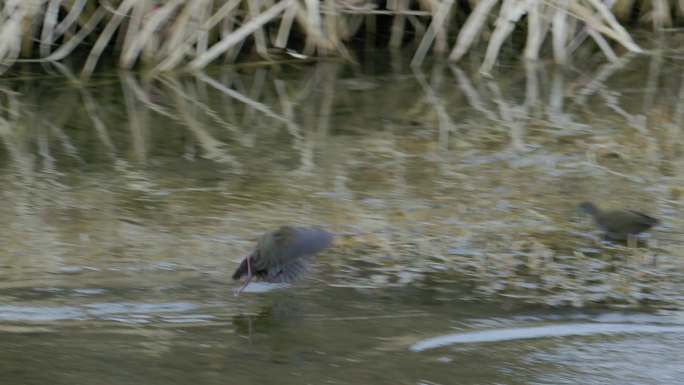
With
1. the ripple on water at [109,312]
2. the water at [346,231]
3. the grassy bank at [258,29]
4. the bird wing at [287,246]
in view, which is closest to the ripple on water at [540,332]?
the water at [346,231]

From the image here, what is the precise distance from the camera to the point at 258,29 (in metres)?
7.54

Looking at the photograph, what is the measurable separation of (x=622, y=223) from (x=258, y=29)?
392 cm

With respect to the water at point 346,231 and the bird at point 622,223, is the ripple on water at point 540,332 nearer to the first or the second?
the water at point 346,231

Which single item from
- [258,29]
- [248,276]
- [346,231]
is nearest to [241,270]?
[248,276]

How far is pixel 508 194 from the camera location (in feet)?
15.4

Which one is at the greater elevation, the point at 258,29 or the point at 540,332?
the point at 258,29

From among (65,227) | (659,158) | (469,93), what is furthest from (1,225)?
(469,93)

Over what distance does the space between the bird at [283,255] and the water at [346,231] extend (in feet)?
0.25

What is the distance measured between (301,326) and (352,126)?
8.57 feet

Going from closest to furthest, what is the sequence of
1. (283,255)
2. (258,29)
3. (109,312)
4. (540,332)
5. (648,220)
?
(540,332), (109,312), (283,255), (648,220), (258,29)

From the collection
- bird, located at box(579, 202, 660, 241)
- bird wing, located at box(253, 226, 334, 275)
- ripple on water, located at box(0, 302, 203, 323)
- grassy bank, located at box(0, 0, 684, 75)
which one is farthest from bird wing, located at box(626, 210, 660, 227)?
grassy bank, located at box(0, 0, 684, 75)

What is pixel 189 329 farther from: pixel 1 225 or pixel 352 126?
pixel 352 126

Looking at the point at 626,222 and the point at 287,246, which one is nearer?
the point at 287,246

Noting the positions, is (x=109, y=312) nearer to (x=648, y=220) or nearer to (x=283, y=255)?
(x=283, y=255)
